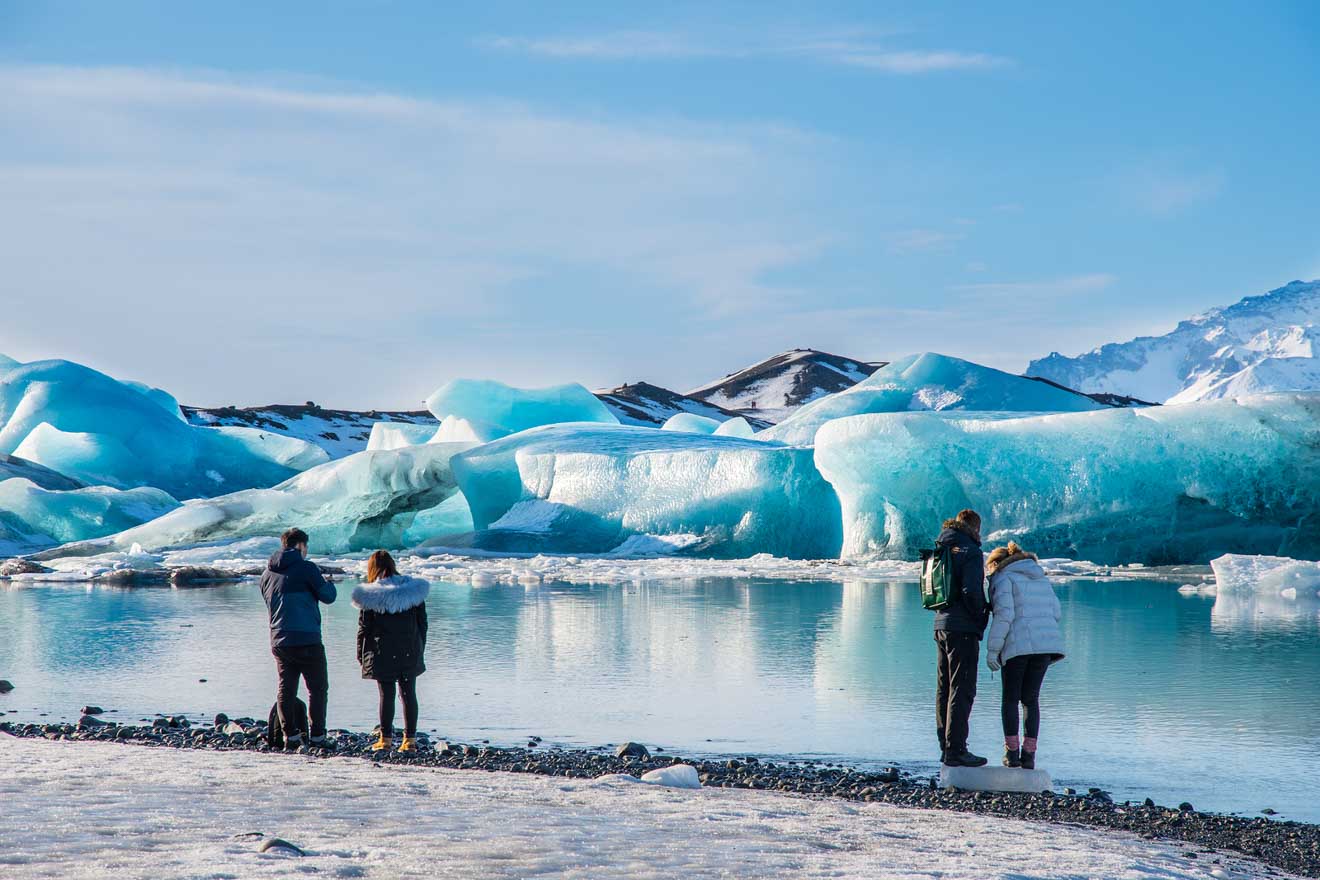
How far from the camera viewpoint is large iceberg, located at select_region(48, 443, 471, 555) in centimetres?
2347

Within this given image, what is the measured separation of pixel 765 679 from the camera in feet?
27.3

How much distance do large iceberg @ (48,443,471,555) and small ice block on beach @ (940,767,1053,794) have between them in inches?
776

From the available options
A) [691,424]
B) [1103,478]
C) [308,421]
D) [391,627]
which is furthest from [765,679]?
[308,421]

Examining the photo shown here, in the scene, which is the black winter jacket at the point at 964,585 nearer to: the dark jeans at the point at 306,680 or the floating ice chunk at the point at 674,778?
the floating ice chunk at the point at 674,778

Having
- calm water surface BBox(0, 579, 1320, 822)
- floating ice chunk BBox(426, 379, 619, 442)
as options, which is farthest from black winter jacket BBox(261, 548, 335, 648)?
floating ice chunk BBox(426, 379, 619, 442)

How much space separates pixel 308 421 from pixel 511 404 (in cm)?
2698

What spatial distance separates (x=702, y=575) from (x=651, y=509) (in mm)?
4936

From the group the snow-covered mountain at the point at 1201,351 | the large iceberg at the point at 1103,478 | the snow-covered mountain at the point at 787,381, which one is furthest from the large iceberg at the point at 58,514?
the snow-covered mountain at the point at 1201,351

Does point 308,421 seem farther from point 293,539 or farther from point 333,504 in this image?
point 293,539

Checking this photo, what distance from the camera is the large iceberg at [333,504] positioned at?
23469 millimetres

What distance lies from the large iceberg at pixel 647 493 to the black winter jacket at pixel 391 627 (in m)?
16.6

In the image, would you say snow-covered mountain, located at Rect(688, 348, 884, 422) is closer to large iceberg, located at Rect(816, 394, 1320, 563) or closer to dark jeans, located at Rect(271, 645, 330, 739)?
large iceberg, located at Rect(816, 394, 1320, 563)

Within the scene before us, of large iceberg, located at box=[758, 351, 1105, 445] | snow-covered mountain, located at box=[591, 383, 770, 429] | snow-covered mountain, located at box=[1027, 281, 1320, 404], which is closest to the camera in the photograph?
large iceberg, located at box=[758, 351, 1105, 445]

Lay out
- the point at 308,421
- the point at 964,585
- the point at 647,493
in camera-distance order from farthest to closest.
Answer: the point at 308,421 → the point at 647,493 → the point at 964,585
